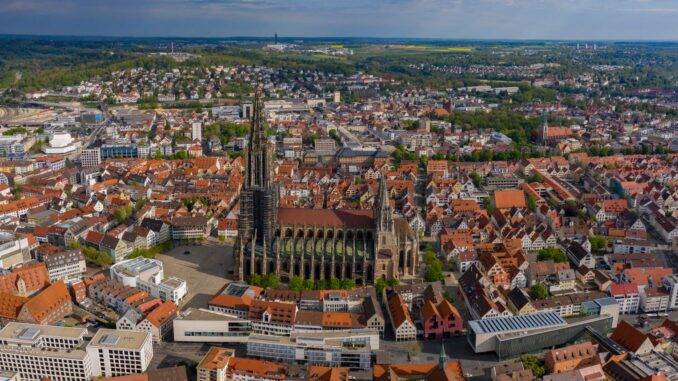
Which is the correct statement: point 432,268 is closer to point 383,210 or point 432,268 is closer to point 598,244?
point 383,210

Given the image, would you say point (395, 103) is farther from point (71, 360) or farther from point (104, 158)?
point (71, 360)

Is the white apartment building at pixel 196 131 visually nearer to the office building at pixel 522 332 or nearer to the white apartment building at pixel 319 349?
the white apartment building at pixel 319 349

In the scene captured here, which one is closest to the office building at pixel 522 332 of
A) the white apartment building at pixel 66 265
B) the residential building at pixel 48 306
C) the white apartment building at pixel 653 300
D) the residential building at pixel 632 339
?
the residential building at pixel 632 339

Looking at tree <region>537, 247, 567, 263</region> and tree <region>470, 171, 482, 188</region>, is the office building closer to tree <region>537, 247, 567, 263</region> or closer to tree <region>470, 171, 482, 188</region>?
tree <region>537, 247, 567, 263</region>

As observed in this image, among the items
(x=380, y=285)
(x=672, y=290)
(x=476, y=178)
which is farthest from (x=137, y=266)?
(x=476, y=178)

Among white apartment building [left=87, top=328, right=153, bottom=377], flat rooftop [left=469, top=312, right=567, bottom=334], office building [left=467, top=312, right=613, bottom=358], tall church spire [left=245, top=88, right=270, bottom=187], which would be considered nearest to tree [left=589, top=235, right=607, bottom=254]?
office building [left=467, top=312, right=613, bottom=358]
